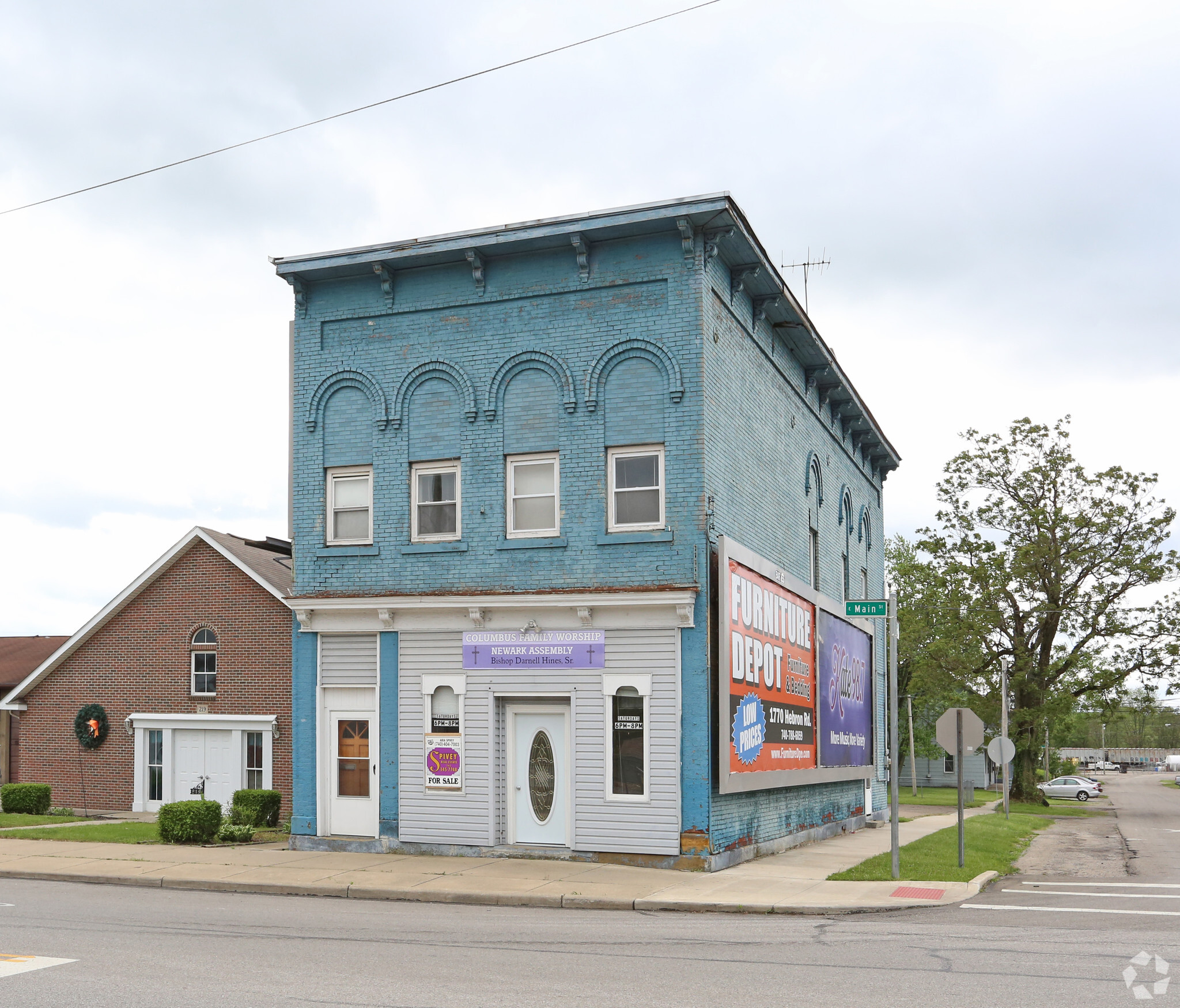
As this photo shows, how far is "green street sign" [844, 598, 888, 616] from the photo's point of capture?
56.6 ft

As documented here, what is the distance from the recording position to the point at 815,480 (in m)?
26.6

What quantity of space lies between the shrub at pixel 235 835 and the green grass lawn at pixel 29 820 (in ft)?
20.0

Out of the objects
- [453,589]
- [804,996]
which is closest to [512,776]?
[453,589]

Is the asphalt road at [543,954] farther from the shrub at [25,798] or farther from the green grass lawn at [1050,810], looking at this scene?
the green grass lawn at [1050,810]

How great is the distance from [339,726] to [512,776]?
321 cm

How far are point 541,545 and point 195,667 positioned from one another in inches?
534

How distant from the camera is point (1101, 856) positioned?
2589 centimetres

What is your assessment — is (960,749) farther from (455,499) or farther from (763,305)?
(455,499)

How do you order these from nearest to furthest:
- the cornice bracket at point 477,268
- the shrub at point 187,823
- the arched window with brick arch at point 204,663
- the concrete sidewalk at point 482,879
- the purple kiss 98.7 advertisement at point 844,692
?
1. the concrete sidewalk at point 482,879
2. the cornice bracket at point 477,268
3. the shrub at point 187,823
4. the purple kiss 98.7 advertisement at point 844,692
5. the arched window with brick arch at point 204,663

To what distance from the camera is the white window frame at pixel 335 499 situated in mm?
20266

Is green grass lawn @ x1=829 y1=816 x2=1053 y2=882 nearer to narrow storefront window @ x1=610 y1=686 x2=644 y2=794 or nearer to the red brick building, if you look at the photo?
narrow storefront window @ x1=610 y1=686 x2=644 y2=794

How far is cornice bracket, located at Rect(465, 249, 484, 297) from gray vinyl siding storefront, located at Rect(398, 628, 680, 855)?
5583mm

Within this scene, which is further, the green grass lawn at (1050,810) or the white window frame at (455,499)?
the green grass lawn at (1050,810)

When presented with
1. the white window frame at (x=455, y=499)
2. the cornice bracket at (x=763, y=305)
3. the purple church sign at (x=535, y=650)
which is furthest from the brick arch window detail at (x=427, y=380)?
the cornice bracket at (x=763, y=305)
